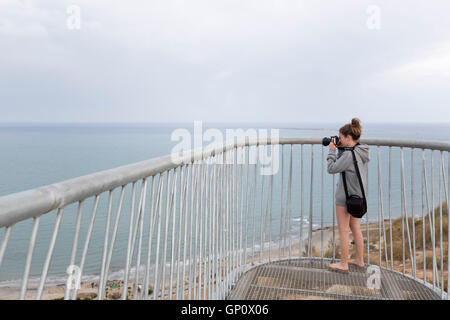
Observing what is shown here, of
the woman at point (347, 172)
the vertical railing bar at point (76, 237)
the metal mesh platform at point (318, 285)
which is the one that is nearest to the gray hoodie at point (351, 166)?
the woman at point (347, 172)

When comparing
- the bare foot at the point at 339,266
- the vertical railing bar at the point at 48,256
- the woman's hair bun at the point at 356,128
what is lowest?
the bare foot at the point at 339,266

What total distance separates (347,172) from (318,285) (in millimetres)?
1119

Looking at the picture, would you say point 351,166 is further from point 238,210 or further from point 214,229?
point 214,229

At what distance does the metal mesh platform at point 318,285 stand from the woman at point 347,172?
0.20 metres

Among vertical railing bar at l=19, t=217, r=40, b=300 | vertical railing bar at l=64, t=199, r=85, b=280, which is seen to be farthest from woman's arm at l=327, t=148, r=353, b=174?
vertical railing bar at l=19, t=217, r=40, b=300

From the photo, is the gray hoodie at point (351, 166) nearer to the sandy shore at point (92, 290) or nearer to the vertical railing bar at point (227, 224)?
the sandy shore at point (92, 290)

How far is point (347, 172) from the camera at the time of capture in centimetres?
362

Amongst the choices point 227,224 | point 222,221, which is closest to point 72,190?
point 222,221

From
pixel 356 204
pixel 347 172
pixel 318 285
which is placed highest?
pixel 347 172

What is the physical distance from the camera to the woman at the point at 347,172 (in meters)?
3.59

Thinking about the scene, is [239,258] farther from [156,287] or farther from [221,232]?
[156,287]

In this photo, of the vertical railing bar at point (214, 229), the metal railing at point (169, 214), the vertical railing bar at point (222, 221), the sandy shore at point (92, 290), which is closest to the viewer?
the metal railing at point (169, 214)
